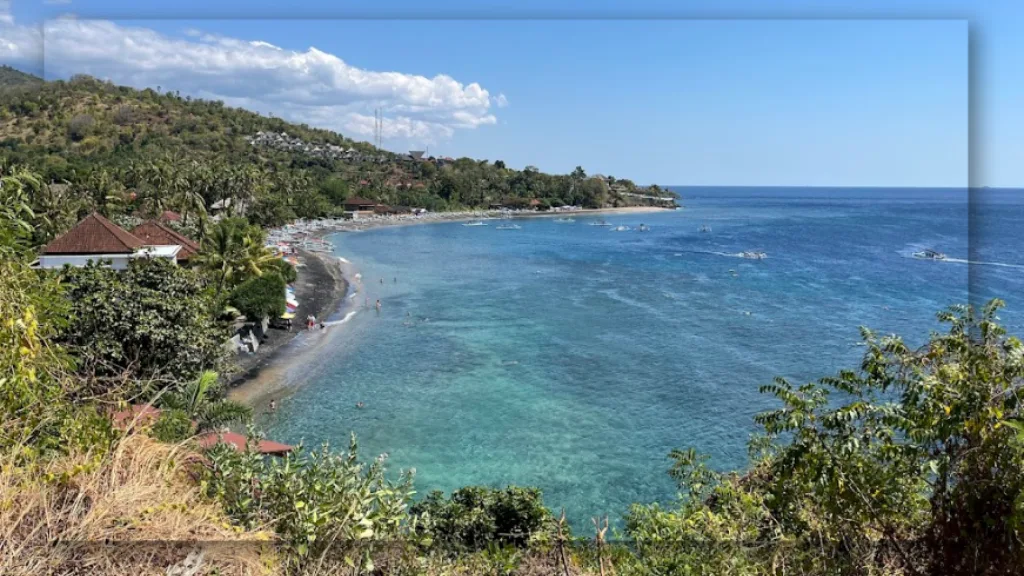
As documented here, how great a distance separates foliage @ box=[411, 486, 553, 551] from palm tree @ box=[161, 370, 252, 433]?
3397mm

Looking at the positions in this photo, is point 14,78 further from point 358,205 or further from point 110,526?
point 358,205

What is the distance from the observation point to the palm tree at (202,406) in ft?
26.5

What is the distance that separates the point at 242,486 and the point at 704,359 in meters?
15.5

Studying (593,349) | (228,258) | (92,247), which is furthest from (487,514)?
(228,258)

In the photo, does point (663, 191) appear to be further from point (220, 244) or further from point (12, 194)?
point (12, 194)

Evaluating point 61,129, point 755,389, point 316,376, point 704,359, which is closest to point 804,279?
point 704,359

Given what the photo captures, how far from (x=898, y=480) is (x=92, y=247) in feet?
52.3

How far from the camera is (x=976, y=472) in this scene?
7.70 ft

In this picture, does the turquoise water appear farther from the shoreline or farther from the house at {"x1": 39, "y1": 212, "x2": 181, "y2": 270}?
the house at {"x1": 39, "y1": 212, "x2": 181, "y2": 270}

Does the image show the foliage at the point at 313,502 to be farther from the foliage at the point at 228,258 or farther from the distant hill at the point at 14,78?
the foliage at the point at 228,258

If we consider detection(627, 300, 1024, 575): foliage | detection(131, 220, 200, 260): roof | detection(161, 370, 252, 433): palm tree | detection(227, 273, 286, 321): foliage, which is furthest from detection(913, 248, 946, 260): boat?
detection(627, 300, 1024, 575): foliage

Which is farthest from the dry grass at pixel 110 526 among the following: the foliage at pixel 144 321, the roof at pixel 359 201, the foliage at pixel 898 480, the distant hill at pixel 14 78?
the roof at pixel 359 201

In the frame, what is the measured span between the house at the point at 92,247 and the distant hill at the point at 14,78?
11.8 meters

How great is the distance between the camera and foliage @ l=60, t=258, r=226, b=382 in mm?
9086
